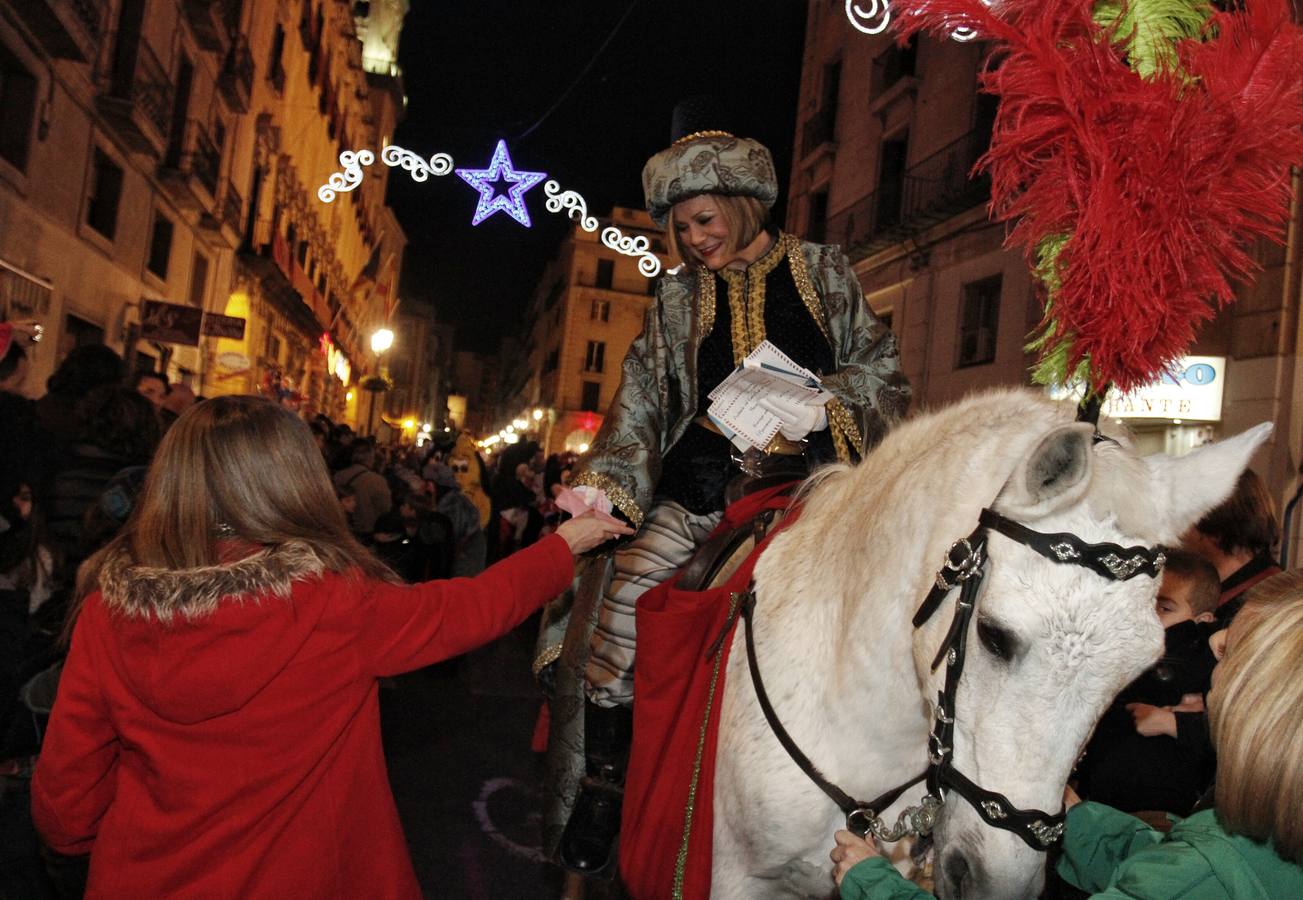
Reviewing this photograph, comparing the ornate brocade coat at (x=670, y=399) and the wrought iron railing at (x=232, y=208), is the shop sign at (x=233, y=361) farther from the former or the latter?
the ornate brocade coat at (x=670, y=399)

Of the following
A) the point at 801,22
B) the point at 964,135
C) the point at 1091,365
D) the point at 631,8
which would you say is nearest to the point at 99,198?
the point at 631,8

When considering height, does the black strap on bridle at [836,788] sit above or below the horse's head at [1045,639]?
below

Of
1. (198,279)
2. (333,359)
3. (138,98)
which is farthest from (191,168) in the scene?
(333,359)

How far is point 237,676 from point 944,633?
148 centimetres

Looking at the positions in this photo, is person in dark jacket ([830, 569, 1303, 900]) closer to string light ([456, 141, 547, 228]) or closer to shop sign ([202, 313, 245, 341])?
string light ([456, 141, 547, 228])

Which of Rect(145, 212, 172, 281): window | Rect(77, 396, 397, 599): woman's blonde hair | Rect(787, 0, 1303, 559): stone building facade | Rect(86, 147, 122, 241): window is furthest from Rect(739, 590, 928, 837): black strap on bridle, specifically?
Rect(145, 212, 172, 281): window

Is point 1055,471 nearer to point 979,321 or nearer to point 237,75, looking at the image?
point 979,321

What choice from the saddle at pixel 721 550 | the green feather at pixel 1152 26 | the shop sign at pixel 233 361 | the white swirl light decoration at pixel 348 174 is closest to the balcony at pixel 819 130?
the white swirl light decoration at pixel 348 174

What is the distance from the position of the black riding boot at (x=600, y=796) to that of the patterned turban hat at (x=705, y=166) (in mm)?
1789

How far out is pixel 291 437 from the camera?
2.23 metres

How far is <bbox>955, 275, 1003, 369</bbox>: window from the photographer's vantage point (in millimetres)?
15570

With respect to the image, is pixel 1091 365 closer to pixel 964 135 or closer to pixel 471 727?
pixel 471 727

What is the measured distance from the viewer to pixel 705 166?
3.28 meters

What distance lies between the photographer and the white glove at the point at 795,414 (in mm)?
2904
